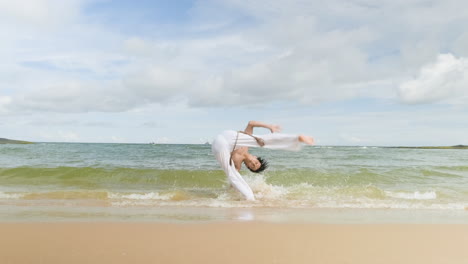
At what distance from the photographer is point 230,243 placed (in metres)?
3.95

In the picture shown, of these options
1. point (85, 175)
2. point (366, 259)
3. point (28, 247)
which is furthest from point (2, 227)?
point (85, 175)

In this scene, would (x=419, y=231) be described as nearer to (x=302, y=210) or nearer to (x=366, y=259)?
(x=366, y=259)

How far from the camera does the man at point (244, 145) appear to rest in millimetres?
7156

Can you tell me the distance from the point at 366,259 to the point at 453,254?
37.8 inches

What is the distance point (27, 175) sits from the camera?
14594 mm

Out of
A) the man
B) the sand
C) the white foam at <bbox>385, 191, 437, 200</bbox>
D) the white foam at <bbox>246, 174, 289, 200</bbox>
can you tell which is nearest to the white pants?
the man

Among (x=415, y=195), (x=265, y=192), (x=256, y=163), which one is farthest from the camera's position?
(x=415, y=195)

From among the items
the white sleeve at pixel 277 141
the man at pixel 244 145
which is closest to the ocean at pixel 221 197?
the man at pixel 244 145

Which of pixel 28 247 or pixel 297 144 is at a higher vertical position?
pixel 297 144

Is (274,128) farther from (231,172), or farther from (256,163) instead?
(231,172)

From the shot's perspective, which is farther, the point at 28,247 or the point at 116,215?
the point at 116,215

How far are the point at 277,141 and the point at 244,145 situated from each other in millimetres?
788

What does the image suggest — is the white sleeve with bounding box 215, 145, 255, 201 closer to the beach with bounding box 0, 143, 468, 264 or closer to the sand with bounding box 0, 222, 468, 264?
the beach with bounding box 0, 143, 468, 264

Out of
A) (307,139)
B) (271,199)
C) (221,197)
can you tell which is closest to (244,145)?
(307,139)
